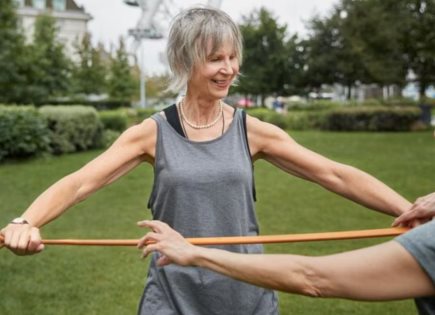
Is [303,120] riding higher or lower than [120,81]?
lower

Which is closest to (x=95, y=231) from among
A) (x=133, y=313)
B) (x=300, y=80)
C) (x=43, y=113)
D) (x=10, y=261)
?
(x=10, y=261)

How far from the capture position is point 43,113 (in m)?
19.0

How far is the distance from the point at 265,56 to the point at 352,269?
176ft

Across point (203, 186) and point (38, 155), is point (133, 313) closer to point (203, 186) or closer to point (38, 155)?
point (203, 186)

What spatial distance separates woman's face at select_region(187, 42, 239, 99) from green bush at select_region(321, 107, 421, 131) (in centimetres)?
2784

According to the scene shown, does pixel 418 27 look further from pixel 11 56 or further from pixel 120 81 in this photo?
pixel 120 81

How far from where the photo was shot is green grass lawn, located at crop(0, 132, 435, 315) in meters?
6.70

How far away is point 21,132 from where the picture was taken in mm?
17688

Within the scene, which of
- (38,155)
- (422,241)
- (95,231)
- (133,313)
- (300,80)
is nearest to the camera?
(422,241)

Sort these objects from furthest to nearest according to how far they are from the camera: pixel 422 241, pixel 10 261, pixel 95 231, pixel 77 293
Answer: pixel 95 231 < pixel 10 261 < pixel 77 293 < pixel 422 241

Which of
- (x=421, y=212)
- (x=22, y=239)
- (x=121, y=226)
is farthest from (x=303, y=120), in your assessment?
(x=22, y=239)

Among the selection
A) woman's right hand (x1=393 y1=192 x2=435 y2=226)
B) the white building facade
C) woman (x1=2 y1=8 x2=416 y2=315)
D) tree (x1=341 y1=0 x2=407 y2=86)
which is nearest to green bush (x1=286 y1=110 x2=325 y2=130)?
tree (x1=341 y1=0 x2=407 y2=86)

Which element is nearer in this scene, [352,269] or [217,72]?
[352,269]

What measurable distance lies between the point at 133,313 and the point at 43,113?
44.0ft
